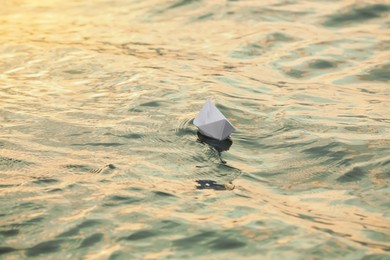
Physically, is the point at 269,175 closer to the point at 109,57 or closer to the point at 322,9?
the point at 109,57

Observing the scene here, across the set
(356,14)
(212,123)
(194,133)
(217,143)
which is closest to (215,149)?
(217,143)

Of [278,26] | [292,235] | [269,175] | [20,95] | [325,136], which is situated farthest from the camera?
[278,26]

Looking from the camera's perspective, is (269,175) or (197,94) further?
(197,94)

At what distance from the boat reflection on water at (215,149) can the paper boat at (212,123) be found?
31 mm

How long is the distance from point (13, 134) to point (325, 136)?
2.27 m

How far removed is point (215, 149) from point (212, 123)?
24cm

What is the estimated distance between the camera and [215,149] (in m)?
5.23

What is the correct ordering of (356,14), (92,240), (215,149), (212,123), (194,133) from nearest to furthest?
(92,240), (215,149), (212,123), (194,133), (356,14)

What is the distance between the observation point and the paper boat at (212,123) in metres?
5.33

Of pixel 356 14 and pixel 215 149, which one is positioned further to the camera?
pixel 356 14

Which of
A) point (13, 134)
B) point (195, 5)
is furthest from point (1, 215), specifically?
point (195, 5)

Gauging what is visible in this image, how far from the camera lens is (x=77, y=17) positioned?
355 inches

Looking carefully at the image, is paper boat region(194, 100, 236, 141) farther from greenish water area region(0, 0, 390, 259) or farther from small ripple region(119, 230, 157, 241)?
small ripple region(119, 230, 157, 241)

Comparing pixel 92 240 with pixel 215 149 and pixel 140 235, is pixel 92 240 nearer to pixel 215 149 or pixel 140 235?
pixel 140 235
